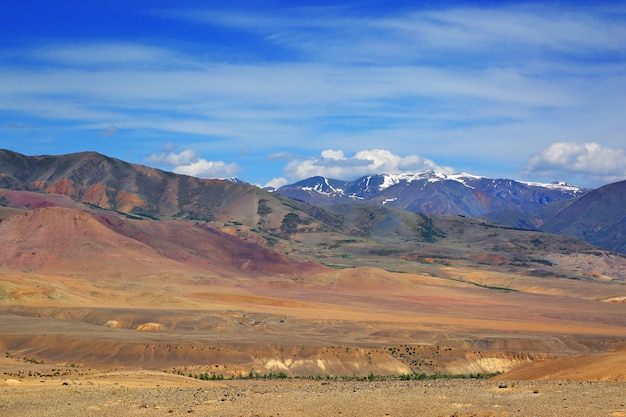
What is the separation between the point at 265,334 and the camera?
9219 cm

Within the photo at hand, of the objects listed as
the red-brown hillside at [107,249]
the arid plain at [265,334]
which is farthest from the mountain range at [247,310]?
the red-brown hillside at [107,249]

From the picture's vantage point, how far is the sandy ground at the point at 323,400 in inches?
1256

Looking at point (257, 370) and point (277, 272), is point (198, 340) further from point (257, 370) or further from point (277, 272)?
point (277, 272)

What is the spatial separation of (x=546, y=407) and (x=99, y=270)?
436 feet

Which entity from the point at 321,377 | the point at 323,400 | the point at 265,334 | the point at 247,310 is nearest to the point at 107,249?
the point at 247,310

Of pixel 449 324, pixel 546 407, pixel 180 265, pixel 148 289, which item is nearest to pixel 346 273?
pixel 180 265

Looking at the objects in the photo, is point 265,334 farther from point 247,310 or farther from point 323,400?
point 323,400

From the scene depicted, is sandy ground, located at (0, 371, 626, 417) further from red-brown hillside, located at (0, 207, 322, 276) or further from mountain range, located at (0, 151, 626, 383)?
red-brown hillside, located at (0, 207, 322, 276)

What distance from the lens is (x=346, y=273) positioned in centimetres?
18112

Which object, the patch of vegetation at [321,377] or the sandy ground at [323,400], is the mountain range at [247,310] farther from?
the sandy ground at [323,400]

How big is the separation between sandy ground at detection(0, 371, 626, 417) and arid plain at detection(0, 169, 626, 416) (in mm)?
107

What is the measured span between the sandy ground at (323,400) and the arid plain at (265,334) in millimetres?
107

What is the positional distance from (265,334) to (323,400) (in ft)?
186

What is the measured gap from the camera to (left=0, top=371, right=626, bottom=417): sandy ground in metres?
31.9
